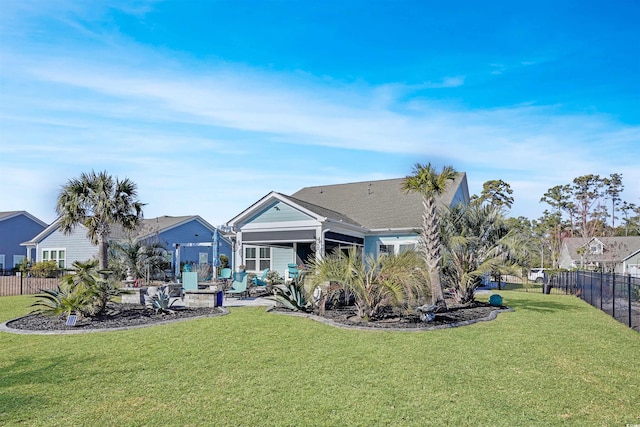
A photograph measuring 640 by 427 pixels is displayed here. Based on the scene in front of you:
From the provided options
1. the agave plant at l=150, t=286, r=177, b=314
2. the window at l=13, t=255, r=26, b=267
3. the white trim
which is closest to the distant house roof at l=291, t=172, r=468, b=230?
the agave plant at l=150, t=286, r=177, b=314

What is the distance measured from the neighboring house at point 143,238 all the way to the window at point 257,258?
3742 millimetres

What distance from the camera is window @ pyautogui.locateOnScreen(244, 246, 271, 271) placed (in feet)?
76.8

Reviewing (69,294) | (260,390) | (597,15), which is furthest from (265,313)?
(597,15)

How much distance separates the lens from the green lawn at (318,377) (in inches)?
188

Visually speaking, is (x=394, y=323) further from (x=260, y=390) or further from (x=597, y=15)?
(x=597, y=15)

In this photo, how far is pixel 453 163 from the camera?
14203 millimetres

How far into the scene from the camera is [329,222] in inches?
704

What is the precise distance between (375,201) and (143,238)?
13935 mm

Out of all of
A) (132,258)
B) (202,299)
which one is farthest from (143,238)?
(202,299)

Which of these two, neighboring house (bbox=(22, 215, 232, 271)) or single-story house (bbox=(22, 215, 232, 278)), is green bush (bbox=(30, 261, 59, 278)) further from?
single-story house (bbox=(22, 215, 232, 278))

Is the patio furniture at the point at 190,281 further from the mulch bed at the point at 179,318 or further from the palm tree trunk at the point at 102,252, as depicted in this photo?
the palm tree trunk at the point at 102,252

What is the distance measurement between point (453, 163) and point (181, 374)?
1100cm

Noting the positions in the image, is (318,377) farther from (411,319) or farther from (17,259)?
(17,259)

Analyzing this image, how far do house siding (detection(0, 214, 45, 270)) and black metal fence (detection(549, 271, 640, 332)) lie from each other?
113 ft
